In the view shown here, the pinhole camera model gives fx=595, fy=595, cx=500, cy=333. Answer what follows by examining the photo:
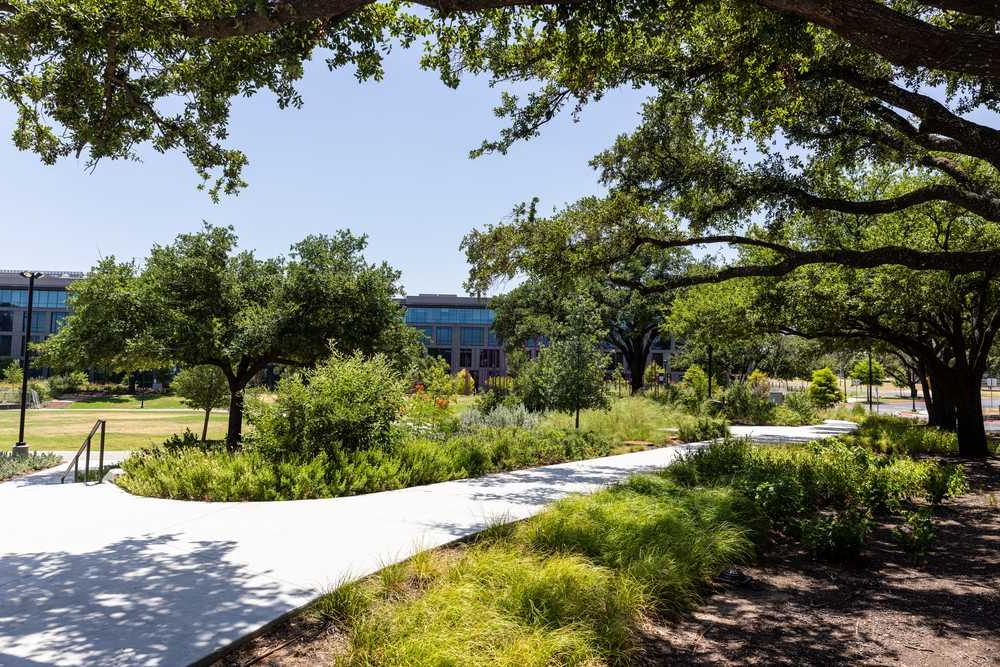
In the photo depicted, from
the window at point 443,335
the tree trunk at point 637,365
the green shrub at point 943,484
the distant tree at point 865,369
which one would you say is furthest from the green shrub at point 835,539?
the window at point 443,335

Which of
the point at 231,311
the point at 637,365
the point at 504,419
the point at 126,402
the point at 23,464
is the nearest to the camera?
the point at 23,464

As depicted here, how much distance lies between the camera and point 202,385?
65.9 feet

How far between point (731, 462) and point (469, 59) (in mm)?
8575

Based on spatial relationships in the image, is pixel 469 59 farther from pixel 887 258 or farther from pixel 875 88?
pixel 887 258

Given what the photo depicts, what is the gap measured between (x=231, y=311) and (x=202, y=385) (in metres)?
4.77

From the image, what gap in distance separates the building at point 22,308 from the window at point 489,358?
2136 inches

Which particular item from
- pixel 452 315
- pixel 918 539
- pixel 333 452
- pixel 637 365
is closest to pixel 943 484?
pixel 918 539

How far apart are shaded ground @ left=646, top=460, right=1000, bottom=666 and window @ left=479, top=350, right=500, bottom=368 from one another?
80205 millimetres

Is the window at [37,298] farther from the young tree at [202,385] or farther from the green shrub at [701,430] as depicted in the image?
the green shrub at [701,430]

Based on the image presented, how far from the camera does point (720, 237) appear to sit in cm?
1155

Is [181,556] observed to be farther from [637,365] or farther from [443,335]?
[443,335]

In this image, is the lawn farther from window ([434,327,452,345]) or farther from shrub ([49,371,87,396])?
window ([434,327,452,345])

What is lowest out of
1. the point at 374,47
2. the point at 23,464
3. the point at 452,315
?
the point at 23,464

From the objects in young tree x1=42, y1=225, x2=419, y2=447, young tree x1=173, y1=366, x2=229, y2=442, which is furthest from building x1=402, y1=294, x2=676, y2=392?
young tree x1=42, y1=225, x2=419, y2=447
